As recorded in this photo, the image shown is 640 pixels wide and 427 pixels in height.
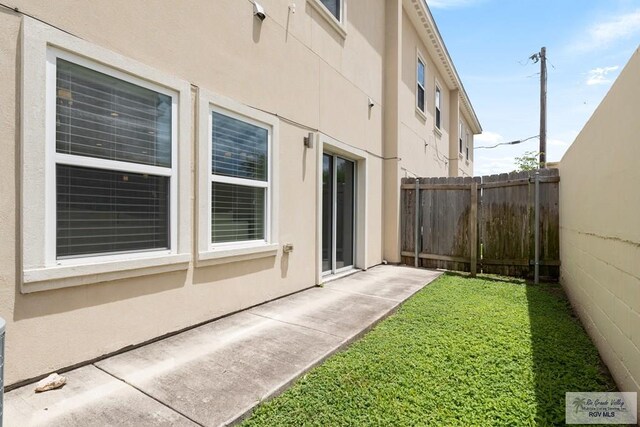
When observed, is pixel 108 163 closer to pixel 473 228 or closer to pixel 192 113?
A: pixel 192 113

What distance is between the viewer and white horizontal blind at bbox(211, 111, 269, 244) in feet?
12.9

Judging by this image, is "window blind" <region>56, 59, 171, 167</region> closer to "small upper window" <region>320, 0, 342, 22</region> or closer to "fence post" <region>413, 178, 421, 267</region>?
"small upper window" <region>320, 0, 342, 22</region>

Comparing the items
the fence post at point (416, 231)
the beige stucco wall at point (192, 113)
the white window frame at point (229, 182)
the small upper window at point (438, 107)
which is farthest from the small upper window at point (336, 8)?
the small upper window at point (438, 107)

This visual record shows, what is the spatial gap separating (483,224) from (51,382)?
753 centimetres

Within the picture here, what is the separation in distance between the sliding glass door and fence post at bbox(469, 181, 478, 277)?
2631 mm

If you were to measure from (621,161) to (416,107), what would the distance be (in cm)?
784

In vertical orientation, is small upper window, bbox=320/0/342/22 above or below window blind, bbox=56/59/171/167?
above

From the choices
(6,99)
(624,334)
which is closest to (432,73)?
(624,334)

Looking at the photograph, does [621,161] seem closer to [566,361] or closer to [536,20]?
[566,361]

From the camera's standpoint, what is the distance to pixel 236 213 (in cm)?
427

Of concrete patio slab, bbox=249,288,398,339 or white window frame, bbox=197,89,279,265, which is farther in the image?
concrete patio slab, bbox=249,288,398,339

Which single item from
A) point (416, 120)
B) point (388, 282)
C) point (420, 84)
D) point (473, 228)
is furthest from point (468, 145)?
point (388, 282)

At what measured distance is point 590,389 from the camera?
Answer: 103 inches

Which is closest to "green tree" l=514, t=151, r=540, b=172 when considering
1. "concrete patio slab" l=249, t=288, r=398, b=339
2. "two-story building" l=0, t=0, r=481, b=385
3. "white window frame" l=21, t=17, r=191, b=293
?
"two-story building" l=0, t=0, r=481, b=385
